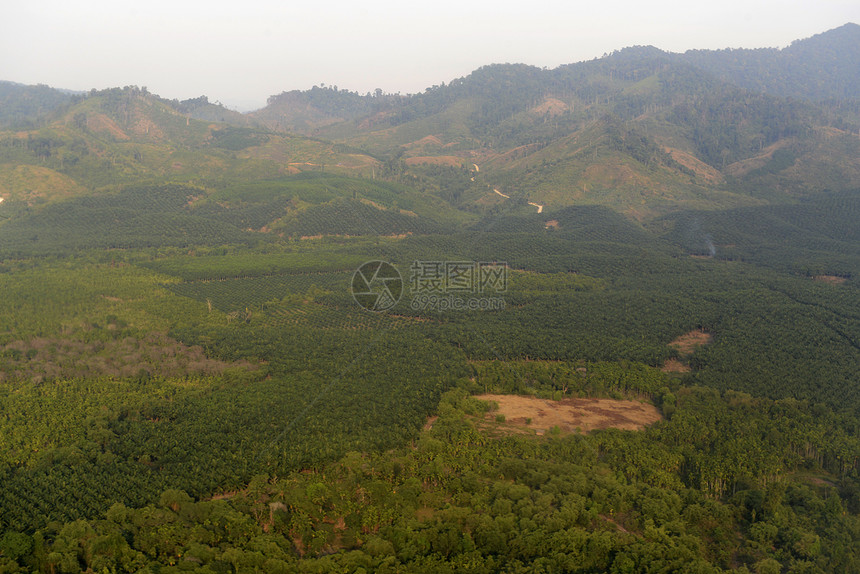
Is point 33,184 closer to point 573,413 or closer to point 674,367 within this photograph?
point 573,413

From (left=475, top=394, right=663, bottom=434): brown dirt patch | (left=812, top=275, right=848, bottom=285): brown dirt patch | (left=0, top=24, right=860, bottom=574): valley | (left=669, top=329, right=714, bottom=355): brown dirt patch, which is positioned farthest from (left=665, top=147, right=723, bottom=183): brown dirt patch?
(left=475, top=394, right=663, bottom=434): brown dirt patch

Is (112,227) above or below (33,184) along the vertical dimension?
below

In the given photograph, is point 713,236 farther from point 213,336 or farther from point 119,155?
point 119,155

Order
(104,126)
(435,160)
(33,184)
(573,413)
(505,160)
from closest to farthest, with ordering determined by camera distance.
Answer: (573,413) < (33,184) < (104,126) < (505,160) < (435,160)

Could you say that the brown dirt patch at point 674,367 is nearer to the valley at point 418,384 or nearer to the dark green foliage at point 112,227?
the valley at point 418,384

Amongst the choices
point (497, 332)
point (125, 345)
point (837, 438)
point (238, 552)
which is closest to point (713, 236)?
point (497, 332)

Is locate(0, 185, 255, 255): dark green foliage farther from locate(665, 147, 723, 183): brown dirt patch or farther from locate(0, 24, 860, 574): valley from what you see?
locate(665, 147, 723, 183): brown dirt patch

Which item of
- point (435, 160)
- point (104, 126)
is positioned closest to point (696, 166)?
point (435, 160)
